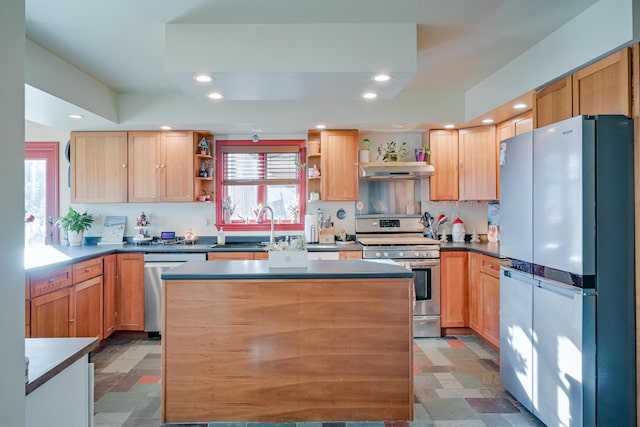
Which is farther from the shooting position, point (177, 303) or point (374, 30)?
point (374, 30)

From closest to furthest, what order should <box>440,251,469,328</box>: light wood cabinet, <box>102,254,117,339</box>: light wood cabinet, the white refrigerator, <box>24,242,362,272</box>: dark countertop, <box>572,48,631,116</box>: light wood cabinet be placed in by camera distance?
the white refrigerator, <box>572,48,631,116</box>: light wood cabinet, <box>24,242,362,272</box>: dark countertop, <box>102,254,117,339</box>: light wood cabinet, <box>440,251,469,328</box>: light wood cabinet

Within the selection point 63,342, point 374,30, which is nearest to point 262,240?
point 374,30

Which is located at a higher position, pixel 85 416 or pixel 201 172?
pixel 201 172

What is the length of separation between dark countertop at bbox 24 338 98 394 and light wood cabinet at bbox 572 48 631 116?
111 inches

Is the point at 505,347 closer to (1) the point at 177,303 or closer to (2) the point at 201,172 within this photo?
(1) the point at 177,303

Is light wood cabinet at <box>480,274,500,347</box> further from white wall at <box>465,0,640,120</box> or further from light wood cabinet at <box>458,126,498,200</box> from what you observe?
white wall at <box>465,0,640,120</box>

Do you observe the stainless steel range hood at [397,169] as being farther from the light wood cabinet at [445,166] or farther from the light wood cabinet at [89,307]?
the light wood cabinet at [89,307]

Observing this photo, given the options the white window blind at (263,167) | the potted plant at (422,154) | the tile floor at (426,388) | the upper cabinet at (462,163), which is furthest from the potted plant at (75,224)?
the upper cabinet at (462,163)

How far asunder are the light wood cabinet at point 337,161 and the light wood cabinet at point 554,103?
196cm

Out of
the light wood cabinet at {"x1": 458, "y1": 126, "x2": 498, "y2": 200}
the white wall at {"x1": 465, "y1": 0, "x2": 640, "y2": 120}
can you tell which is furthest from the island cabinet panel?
the light wood cabinet at {"x1": 458, "y1": 126, "x2": 498, "y2": 200}

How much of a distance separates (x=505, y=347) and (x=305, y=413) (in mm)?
1497

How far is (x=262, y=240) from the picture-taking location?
191 inches

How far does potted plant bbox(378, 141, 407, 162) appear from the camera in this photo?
4597mm

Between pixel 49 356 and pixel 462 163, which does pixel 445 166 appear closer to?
pixel 462 163
